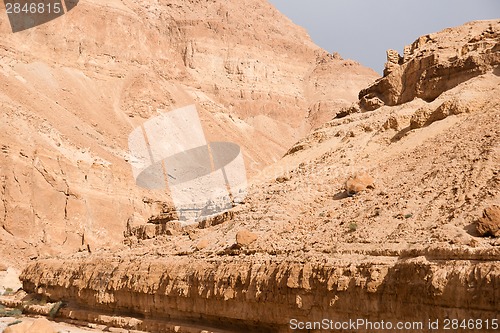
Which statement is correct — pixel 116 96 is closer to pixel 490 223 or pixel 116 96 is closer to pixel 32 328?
pixel 32 328

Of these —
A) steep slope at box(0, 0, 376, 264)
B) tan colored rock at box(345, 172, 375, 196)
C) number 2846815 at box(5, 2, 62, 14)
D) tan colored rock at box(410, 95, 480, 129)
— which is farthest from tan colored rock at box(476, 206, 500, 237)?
number 2846815 at box(5, 2, 62, 14)

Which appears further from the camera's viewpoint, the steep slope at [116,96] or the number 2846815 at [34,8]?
the number 2846815 at [34,8]

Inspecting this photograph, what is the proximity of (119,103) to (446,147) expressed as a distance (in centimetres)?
4881

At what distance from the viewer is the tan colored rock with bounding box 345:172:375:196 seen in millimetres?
13953

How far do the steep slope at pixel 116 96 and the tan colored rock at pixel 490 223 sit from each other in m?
14.7

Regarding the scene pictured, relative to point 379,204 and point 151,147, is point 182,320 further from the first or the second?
point 151,147

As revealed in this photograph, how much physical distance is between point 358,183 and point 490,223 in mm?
5034

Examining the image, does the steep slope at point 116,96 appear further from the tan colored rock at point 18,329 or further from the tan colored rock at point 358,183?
the tan colored rock at point 358,183

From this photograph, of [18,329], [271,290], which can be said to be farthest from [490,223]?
[18,329]

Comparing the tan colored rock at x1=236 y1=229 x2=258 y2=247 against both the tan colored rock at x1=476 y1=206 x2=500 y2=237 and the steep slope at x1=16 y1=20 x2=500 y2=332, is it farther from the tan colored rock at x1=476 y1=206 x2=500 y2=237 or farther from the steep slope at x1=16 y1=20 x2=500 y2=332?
the tan colored rock at x1=476 y1=206 x2=500 y2=237

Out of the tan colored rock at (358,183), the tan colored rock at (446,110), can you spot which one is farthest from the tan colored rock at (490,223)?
the tan colored rock at (446,110)

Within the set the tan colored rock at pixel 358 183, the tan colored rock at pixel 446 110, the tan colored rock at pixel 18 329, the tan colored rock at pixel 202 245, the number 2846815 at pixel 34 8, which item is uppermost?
the number 2846815 at pixel 34 8

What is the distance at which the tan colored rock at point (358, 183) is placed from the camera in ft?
45.8

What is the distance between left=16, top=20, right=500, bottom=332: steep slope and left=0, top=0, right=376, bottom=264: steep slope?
6.34 m
